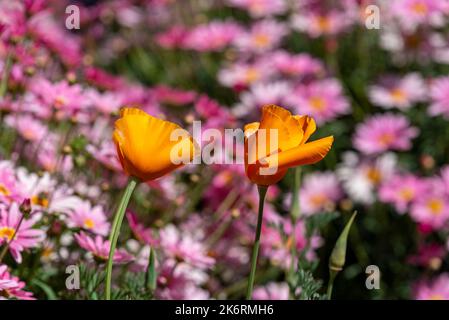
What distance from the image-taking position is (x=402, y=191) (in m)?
1.94

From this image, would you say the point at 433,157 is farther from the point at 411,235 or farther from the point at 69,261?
the point at 69,261

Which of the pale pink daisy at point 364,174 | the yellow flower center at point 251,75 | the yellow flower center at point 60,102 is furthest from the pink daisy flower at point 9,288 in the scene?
the yellow flower center at point 251,75

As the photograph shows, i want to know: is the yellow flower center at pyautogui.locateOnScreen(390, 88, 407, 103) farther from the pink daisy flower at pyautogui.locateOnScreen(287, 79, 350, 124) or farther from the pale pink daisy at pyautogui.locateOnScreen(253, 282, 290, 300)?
the pale pink daisy at pyautogui.locateOnScreen(253, 282, 290, 300)

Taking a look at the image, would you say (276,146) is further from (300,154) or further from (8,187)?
(8,187)

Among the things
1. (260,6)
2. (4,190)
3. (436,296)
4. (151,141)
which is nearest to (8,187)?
(4,190)

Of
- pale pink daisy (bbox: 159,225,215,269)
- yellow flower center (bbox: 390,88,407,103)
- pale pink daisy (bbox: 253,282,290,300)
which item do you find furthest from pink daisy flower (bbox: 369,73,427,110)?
pale pink daisy (bbox: 159,225,215,269)

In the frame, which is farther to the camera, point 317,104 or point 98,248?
point 317,104

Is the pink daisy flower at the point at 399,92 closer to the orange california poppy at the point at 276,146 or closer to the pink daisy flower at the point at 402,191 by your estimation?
the pink daisy flower at the point at 402,191

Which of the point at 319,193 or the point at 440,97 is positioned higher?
the point at 440,97

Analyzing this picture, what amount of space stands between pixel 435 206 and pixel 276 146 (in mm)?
958

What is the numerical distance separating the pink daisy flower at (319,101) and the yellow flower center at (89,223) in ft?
2.97

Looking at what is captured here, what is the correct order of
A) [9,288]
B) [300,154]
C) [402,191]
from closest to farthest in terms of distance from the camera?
[300,154] < [9,288] < [402,191]

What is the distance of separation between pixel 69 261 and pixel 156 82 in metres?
1.30

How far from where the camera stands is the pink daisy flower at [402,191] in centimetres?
189
